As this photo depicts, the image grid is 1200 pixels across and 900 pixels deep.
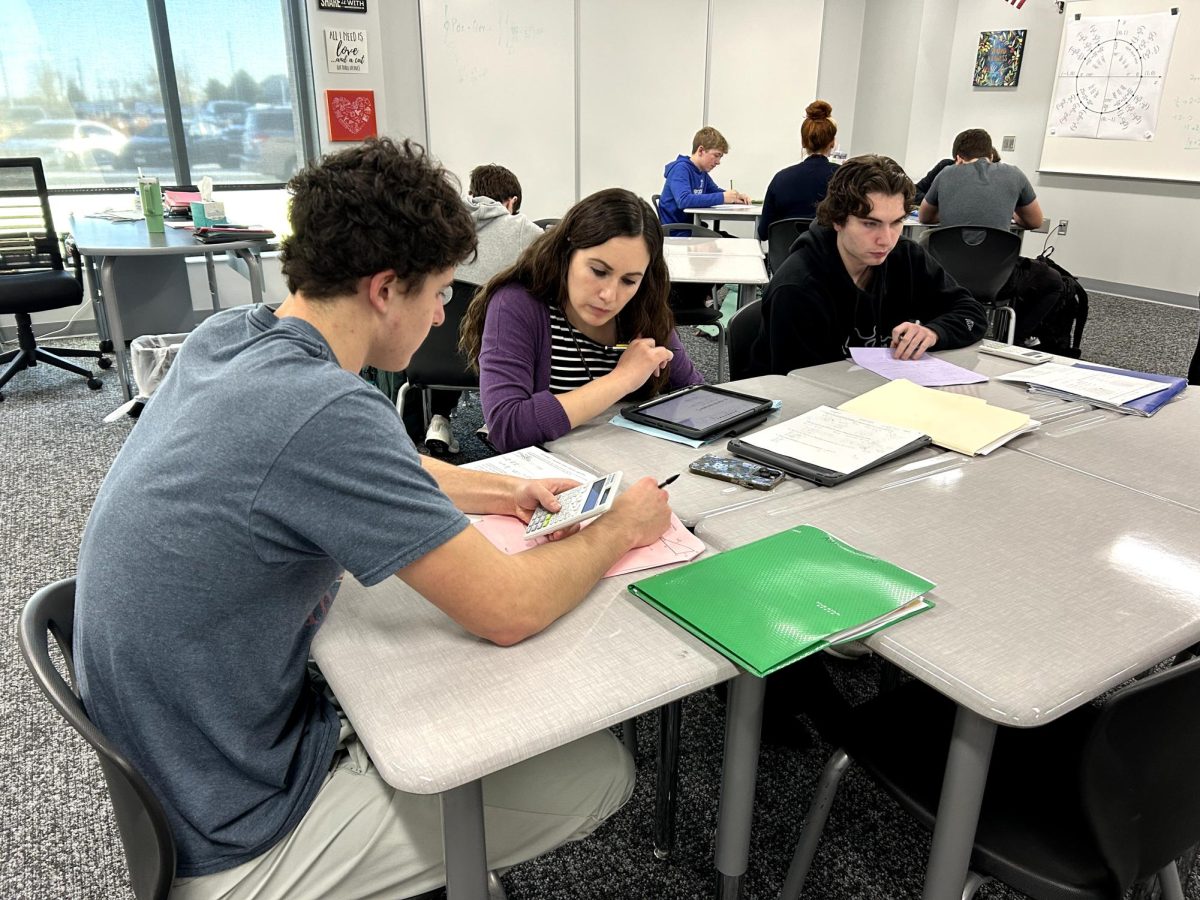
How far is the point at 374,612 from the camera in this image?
1071 mm

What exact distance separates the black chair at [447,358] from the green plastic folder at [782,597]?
5.75ft

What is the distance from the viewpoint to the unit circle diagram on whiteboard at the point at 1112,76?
228 inches

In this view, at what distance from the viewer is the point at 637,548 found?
3.98 ft

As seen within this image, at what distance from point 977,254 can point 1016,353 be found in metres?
1.75

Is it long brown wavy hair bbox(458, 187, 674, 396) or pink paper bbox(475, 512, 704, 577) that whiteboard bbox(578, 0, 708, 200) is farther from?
pink paper bbox(475, 512, 704, 577)

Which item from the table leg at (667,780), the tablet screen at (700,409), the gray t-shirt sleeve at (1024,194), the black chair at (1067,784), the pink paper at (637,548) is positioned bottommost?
the table leg at (667,780)

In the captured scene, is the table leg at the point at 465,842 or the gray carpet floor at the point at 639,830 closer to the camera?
the table leg at the point at 465,842

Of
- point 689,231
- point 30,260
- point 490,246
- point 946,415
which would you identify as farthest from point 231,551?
point 689,231

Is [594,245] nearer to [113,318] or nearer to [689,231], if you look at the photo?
[113,318]

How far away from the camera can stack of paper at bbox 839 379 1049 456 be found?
1629mm

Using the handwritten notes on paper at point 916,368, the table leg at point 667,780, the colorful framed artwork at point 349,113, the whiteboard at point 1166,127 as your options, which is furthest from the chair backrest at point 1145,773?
the whiteboard at point 1166,127

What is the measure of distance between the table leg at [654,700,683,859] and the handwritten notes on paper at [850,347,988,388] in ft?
3.31

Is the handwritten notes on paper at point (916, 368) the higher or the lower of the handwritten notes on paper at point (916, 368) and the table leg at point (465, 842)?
the higher

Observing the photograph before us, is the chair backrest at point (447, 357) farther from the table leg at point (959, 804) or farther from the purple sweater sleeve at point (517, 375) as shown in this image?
the table leg at point (959, 804)
